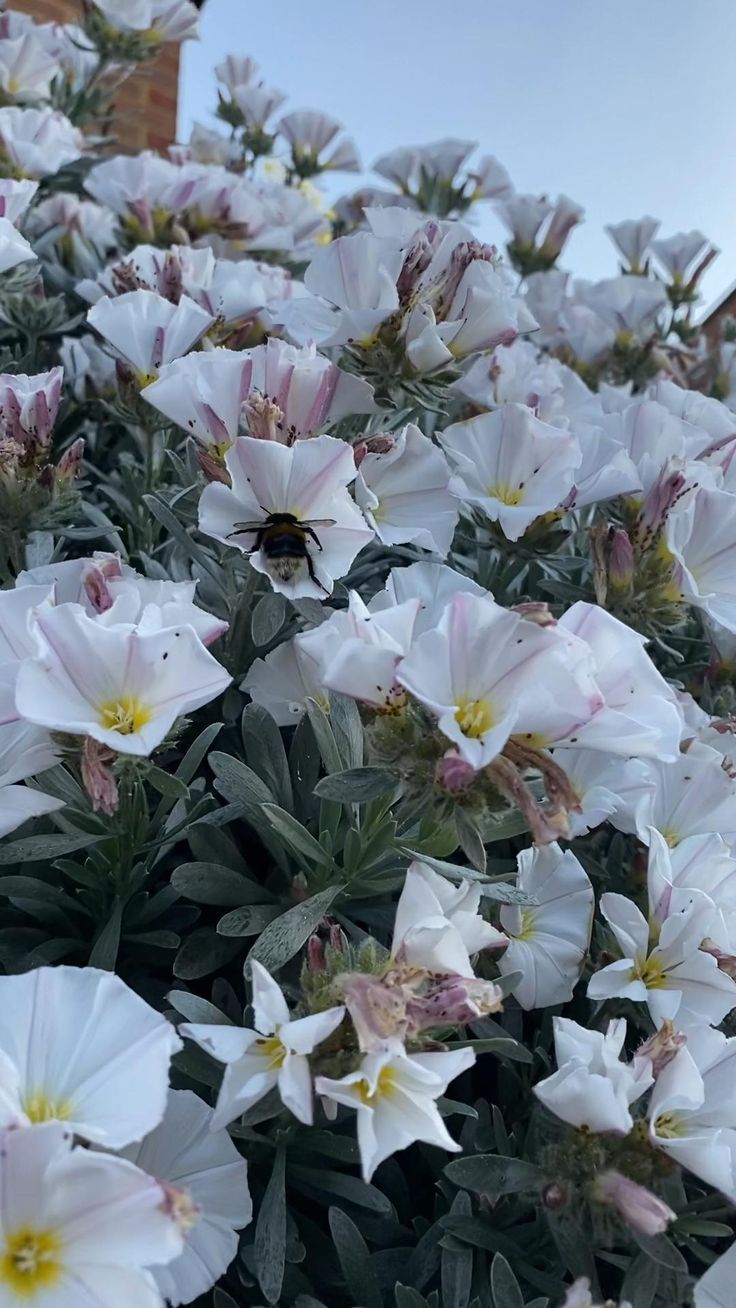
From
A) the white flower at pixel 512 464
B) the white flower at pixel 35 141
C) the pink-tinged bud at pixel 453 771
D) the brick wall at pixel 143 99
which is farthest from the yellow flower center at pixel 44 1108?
the brick wall at pixel 143 99

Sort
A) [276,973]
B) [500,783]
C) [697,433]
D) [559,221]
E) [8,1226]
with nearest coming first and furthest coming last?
[8,1226]
[500,783]
[276,973]
[697,433]
[559,221]

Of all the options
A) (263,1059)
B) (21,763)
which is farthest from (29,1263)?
(21,763)

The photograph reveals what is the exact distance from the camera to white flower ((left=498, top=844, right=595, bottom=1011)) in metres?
0.74

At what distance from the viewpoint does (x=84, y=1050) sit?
54 cm

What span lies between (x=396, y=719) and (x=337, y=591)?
0.30 meters

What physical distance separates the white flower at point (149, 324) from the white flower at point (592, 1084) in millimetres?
675

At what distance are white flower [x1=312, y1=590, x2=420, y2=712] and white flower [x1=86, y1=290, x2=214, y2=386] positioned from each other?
45 cm

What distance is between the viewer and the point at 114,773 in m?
0.65

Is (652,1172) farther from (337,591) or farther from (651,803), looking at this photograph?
(337,591)

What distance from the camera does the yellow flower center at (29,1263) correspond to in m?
0.48

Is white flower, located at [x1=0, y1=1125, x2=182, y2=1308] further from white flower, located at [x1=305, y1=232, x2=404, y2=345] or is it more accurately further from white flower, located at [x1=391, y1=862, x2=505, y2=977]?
white flower, located at [x1=305, y1=232, x2=404, y2=345]

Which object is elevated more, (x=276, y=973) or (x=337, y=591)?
(x=337, y=591)

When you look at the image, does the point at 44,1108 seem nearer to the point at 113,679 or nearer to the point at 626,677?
the point at 113,679

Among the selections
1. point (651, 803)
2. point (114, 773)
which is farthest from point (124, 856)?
point (651, 803)
